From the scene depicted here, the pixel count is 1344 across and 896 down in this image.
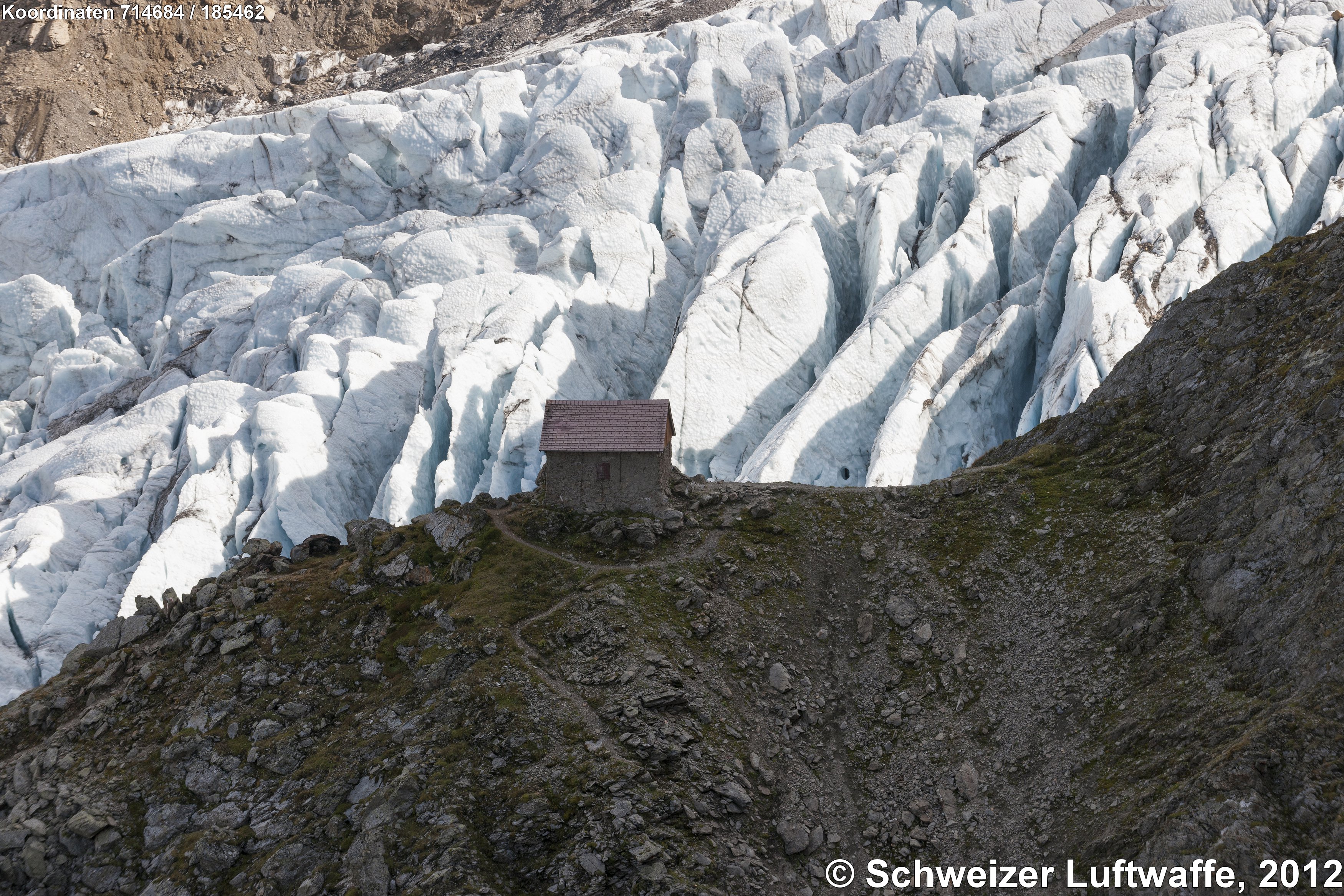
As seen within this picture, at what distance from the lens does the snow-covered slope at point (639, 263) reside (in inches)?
2336

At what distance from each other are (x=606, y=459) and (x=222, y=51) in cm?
12997

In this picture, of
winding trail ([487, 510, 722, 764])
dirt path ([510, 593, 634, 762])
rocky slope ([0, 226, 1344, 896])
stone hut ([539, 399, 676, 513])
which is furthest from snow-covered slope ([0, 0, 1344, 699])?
dirt path ([510, 593, 634, 762])

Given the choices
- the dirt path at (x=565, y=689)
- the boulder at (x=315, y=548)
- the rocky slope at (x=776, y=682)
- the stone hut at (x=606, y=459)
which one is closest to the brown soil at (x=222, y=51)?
the stone hut at (x=606, y=459)

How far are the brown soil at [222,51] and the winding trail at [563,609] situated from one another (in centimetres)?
9986

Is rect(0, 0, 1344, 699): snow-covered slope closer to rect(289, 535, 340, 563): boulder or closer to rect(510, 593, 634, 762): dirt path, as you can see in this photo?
rect(289, 535, 340, 563): boulder

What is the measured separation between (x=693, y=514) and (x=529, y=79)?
8238 cm

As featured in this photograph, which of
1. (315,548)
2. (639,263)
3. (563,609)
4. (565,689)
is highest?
(639,263)

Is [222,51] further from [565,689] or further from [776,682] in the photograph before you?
[776,682]

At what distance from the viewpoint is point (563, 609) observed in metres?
31.9

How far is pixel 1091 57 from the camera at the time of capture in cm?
7844

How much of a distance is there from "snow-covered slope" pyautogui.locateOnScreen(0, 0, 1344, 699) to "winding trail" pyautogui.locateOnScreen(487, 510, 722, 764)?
72.7 ft

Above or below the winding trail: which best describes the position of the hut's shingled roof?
above

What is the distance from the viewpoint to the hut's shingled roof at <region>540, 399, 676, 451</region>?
3578cm

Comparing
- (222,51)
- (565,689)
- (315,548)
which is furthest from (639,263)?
(222,51)
